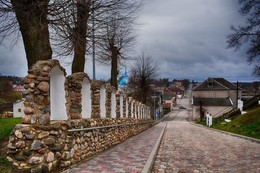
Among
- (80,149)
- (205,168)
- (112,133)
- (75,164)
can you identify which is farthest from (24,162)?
(112,133)

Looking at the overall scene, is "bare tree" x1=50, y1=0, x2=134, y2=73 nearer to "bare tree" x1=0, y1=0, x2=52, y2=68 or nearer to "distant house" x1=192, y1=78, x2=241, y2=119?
"bare tree" x1=0, y1=0, x2=52, y2=68

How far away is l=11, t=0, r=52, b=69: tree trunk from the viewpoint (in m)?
8.89

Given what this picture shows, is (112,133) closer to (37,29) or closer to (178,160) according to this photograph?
(178,160)

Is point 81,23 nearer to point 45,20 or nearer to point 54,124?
point 45,20

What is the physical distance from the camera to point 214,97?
7831cm

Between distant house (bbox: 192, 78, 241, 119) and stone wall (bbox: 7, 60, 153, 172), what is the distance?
64.9m

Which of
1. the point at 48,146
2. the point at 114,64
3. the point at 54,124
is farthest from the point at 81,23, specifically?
the point at 114,64

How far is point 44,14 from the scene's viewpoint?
30.7 feet

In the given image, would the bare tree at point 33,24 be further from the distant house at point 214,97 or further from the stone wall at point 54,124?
the distant house at point 214,97

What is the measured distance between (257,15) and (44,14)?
14.4 m

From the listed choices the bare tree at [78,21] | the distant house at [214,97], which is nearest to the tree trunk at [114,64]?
the bare tree at [78,21]

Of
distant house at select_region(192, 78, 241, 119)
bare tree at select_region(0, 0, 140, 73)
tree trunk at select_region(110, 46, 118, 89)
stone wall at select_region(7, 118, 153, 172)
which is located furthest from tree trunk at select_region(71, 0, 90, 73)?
distant house at select_region(192, 78, 241, 119)

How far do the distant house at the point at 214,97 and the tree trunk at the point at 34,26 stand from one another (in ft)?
217

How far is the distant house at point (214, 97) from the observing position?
74812 millimetres
